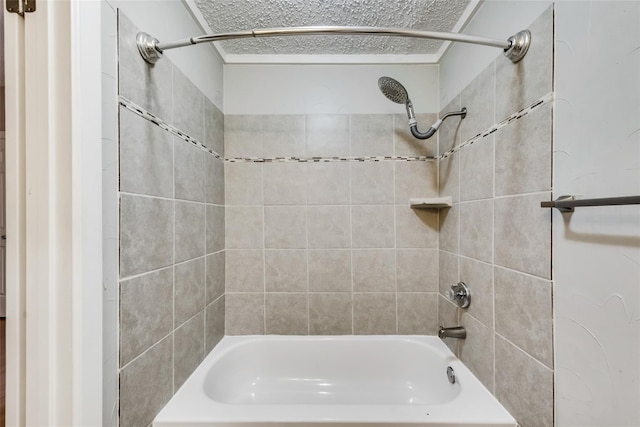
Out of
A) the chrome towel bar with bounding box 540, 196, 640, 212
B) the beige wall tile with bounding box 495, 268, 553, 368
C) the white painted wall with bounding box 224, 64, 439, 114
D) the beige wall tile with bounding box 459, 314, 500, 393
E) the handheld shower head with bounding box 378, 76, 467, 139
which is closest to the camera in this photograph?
the chrome towel bar with bounding box 540, 196, 640, 212

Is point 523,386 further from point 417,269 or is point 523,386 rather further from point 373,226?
point 373,226

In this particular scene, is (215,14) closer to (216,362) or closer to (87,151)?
(87,151)

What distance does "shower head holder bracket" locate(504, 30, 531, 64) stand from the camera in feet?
2.72

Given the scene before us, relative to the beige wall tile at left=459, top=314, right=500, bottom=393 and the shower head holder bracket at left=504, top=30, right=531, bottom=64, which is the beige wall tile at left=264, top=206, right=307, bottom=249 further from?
the shower head holder bracket at left=504, top=30, right=531, bottom=64

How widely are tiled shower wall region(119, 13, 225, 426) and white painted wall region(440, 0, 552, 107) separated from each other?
1174mm

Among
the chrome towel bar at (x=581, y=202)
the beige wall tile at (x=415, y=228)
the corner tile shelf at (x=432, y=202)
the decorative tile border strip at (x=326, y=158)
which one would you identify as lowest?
the beige wall tile at (x=415, y=228)

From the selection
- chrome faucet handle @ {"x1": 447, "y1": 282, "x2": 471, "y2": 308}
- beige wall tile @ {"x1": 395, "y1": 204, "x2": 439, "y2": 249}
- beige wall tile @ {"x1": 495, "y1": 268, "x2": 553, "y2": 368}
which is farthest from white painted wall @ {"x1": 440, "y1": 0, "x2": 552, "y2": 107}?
chrome faucet handle @ {"x1": 447, "y1": 282, "x2": 471, "y2": 308}

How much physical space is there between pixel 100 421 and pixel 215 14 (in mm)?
1482

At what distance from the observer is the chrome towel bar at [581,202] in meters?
0.50

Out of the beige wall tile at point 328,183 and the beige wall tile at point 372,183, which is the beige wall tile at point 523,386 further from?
the beige wall tile at point 328,183

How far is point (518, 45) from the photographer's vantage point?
2.78 ft

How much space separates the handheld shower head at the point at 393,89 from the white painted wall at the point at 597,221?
0.64 metres

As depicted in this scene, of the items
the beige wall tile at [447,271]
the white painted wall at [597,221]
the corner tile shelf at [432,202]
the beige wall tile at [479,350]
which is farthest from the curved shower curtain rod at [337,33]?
the beige wall tile at [479,350]

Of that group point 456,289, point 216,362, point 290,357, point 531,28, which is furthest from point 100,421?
point 531,28
